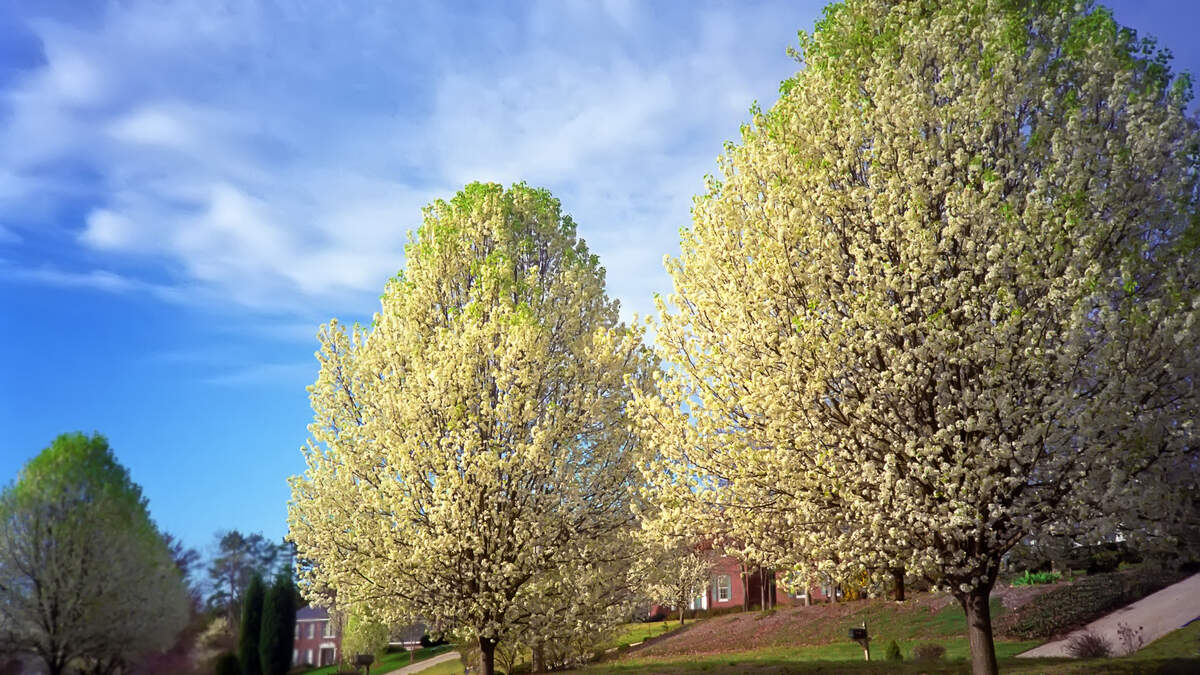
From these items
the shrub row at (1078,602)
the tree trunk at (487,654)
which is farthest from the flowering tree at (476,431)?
the shrub row at (1078,602)

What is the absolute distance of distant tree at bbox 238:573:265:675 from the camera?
47.6m

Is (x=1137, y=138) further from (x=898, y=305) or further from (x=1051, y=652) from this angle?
(x=1051, y=652)

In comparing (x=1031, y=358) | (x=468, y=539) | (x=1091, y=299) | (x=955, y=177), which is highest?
(x=955, y=177)

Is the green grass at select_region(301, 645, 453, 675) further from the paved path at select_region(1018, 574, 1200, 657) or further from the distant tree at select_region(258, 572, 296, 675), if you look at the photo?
the paved path at select_region(1018, 574, 1200, 657)

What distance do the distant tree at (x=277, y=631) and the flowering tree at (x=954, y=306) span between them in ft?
146

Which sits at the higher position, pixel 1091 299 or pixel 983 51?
pixel 983 51

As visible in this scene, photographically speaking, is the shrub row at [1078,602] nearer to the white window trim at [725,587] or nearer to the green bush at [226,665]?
the white window trim at [725,587]

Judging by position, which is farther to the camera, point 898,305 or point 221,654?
point 221,654

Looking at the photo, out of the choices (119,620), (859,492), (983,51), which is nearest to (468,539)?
(859,492)

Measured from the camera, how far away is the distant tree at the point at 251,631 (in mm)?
47562

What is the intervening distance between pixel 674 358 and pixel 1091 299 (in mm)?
6890

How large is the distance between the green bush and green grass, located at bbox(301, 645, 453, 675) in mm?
24847

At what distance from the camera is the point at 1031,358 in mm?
11742

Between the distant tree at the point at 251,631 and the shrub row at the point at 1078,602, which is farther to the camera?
the distant tree at the point at 251,631
